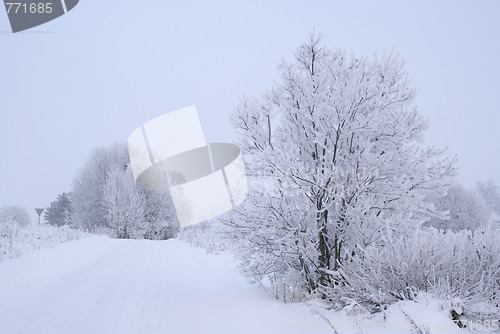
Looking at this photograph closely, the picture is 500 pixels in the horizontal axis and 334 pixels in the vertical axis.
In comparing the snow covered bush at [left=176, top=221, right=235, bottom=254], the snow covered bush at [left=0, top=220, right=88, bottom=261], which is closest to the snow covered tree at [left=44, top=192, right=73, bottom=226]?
the snow covered bush at [left=176, top=221, right=235, bottom=254]

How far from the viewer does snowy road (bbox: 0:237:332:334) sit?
412 cm

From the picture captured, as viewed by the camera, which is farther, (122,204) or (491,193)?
(491,193)

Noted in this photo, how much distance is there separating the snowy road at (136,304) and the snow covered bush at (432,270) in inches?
35.1

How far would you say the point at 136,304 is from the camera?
204 inches

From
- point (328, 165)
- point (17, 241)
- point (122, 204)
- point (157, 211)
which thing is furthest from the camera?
point (157, 211)

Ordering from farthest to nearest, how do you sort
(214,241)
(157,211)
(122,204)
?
1. (157,211)
2. (122,204)
3. (214,241)

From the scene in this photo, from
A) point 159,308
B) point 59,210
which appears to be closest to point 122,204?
point 159,308

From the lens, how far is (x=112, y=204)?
31219 millimetres

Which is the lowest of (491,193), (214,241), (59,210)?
(491,193)

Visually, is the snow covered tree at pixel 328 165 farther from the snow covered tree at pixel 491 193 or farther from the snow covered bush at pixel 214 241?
the snow covered tree at pixel 491 193

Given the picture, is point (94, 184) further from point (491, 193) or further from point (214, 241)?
point (491, 193)

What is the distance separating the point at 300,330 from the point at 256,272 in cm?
203

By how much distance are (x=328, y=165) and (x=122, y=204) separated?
97.8 ft

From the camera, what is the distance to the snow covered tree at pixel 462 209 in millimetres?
27141
